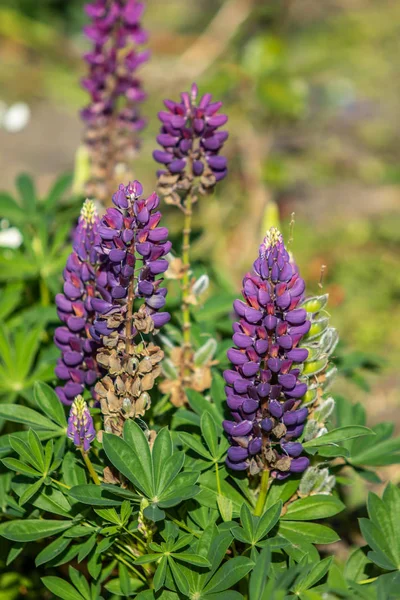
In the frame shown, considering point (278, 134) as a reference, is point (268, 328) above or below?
below

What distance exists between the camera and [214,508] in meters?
1.65

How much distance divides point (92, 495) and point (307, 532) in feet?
1.56

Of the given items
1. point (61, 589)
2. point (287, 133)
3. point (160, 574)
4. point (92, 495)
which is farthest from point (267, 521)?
point (287, 133)

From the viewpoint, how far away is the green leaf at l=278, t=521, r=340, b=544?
1612 millimetres

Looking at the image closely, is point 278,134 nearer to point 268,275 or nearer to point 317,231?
point 317,231

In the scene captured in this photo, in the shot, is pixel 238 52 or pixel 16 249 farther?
pixel 238 52

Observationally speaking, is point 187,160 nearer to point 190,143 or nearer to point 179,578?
point 190,143

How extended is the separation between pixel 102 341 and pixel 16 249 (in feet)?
3.39

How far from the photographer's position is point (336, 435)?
1.63 m

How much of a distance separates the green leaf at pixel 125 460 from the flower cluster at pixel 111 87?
1.27m

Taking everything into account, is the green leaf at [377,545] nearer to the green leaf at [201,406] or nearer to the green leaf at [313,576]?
the green leaf at [313,576]

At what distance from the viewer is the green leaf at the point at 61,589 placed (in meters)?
1.58

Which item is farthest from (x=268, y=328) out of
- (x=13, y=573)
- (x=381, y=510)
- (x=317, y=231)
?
(x=317, y=231)

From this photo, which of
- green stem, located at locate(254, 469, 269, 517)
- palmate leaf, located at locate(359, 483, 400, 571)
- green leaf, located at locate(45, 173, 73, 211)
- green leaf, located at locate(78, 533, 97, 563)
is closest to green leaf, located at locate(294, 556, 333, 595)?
palmate leaf, located at locate(359, 483, 400, 571)
